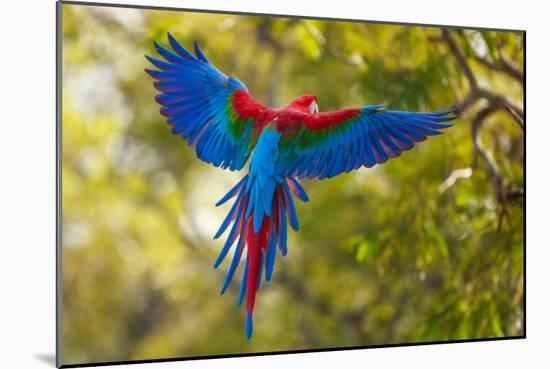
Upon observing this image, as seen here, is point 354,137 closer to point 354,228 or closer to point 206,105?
point 206,105

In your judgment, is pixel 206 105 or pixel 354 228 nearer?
pixel 206 105

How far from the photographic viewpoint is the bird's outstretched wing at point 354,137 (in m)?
3.14

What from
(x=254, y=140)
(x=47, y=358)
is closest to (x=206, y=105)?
(x=254, y=140)

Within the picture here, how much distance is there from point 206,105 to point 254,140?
0.23m

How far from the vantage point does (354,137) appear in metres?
3.16

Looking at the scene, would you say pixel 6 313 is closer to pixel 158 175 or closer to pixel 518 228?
pixel 158 175

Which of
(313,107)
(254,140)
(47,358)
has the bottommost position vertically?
(47,358)

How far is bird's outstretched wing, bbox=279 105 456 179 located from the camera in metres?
3.14

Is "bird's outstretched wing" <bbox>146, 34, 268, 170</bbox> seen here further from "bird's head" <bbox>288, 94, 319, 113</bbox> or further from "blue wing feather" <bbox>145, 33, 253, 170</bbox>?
"bird's head" <bbox>288, 94, 319, 113</bbox>

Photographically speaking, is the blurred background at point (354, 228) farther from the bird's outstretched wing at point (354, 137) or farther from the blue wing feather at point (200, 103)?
the bird's outstretched wing at point (354, 137)

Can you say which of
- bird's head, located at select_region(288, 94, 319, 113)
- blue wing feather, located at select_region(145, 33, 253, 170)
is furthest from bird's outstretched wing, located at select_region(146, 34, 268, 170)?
bird's head, located at select_region(288, 94, 319, 113)

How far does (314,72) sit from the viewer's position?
13.4 feet

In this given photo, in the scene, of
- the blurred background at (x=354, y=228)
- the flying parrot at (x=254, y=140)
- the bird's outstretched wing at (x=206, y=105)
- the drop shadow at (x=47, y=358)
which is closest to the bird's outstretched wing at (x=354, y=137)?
the flying parrot at (x=254, y=140)

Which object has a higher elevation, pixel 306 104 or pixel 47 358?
pixel 306 104
